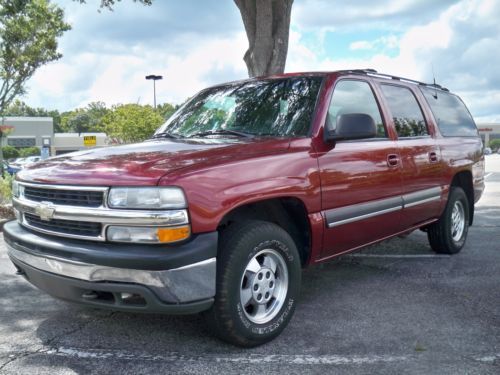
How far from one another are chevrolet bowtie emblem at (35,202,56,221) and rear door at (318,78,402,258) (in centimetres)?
188

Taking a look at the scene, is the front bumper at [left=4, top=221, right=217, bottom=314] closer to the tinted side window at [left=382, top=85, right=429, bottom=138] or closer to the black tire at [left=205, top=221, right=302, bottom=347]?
the black tire at [left=205, top=221, right=302, bottom=347]

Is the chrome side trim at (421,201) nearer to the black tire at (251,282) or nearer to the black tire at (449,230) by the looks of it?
the black tire at (449,230)

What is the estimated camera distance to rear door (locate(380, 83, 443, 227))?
16.2ft

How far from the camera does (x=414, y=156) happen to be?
5055mm

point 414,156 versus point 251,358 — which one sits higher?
point 414,156

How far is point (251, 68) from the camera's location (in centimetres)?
952

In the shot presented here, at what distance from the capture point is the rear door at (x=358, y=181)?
4.01 metres

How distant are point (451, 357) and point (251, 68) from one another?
23.3 feet

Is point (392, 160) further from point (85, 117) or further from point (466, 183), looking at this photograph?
point (85, 117)

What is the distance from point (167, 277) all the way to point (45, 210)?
3.26 ft

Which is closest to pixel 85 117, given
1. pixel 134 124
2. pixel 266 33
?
pixel 134 124

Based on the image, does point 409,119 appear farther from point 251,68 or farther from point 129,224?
point 251,68

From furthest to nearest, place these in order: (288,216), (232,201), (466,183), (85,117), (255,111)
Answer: (85,117)
(466,183)
(255,111)
(288,216)
(232,201)

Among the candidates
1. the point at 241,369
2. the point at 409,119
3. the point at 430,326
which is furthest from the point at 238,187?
the point at 409,119
